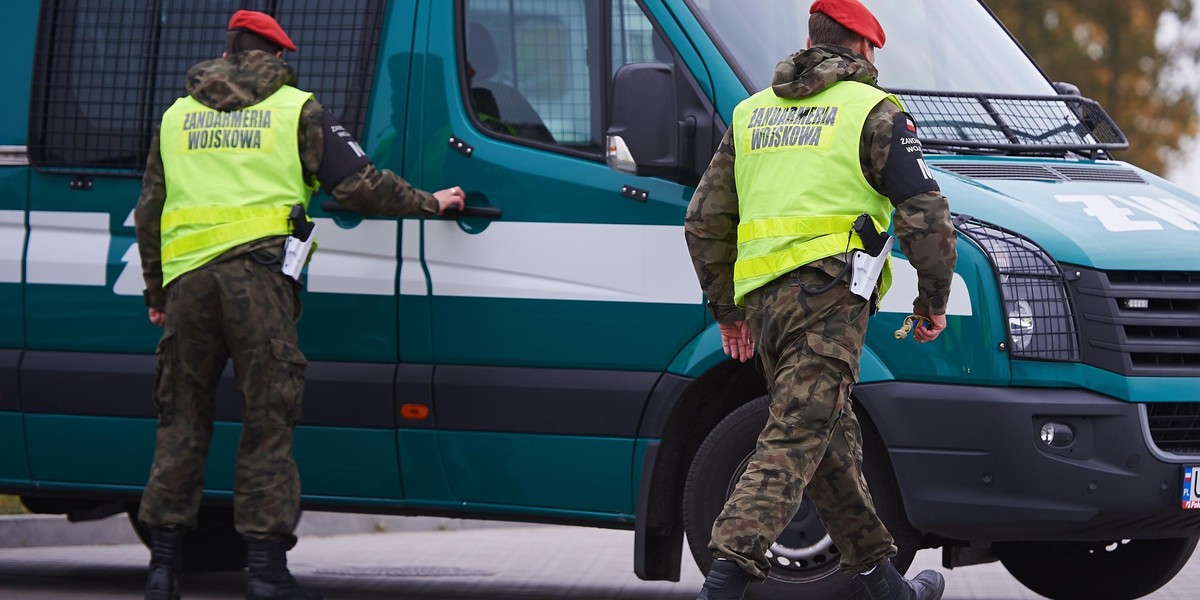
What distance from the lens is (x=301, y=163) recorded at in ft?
18.8

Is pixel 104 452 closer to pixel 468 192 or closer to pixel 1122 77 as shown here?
pixel 468 192

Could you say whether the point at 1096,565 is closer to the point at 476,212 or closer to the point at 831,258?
the point at 831,258

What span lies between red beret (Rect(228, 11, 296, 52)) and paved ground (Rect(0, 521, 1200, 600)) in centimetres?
213

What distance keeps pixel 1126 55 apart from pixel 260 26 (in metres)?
19.5

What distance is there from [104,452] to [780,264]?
2.68 meters

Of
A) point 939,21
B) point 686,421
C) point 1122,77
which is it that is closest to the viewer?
point 686,421

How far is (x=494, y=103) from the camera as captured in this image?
5.82m

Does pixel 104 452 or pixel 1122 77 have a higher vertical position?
pixel 1122 77

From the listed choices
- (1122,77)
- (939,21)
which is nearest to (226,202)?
(939,21)

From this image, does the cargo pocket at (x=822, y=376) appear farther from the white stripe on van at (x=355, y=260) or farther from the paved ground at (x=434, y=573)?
the paved ground at (x=434, y=573)

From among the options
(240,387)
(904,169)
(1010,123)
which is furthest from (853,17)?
(240,387)

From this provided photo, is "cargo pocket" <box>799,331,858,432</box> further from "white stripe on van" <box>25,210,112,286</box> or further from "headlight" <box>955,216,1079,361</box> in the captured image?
"white stripe on van" <box>25,210,112,286</box>

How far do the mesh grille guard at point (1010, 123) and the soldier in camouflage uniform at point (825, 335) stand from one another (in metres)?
0.74

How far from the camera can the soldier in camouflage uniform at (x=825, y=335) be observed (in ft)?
15.3
